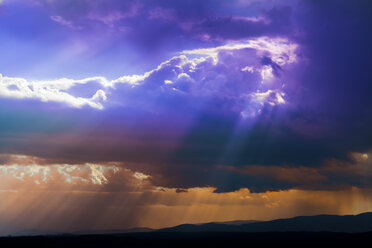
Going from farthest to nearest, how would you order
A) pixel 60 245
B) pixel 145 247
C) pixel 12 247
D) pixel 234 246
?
pixel 234 246 < pixel 145 247 < pixel 60 245 < pixel 12 247

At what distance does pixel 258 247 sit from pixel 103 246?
8000 cm

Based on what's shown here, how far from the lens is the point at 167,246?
18162 centimetres

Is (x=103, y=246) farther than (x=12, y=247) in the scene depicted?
Yes

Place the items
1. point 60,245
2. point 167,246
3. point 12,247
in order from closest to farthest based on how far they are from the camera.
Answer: point 12,247 → point 60,245 → point 167,246

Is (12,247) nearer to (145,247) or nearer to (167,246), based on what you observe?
(145,247)

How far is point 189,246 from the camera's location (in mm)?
188125

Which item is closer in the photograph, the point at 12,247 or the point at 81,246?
the point at 12,247

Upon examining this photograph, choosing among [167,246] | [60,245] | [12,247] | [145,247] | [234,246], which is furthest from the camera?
[234,246]

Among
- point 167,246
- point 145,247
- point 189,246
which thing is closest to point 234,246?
point 189,246

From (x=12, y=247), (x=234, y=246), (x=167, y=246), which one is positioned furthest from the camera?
(x=234, y=246)

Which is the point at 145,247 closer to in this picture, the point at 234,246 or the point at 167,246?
the point at 167,246

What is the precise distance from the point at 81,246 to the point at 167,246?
4030cm

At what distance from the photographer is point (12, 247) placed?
146750mm

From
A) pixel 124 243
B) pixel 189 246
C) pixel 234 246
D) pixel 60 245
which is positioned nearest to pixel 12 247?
pixel 60 245
